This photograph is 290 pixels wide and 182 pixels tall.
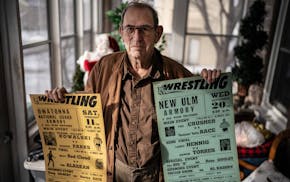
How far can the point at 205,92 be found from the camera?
3.21 ft

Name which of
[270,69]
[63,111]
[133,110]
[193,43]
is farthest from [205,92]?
[193,43]

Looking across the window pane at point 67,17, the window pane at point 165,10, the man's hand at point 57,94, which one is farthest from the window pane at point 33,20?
the window pane at point 165,10

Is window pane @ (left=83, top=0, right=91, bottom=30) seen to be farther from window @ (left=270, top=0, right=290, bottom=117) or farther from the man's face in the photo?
window @ (left=270, top=0, right=290, bottom=117)

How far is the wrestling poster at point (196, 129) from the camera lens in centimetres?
98

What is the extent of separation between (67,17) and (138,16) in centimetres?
153

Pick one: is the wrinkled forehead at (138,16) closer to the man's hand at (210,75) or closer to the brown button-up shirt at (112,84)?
the brown button-up shirt at (112,84)

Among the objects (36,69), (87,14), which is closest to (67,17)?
(87,14)

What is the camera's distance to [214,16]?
9.42 feet

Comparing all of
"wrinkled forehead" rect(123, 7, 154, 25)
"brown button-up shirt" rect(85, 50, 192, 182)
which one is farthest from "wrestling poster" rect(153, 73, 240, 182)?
"wrinkled forehead" rect(123, 7, 154, 25)

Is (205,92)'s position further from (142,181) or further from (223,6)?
(223,6)

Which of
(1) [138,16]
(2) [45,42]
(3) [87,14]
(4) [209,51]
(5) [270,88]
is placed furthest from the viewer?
(4) [209,51]

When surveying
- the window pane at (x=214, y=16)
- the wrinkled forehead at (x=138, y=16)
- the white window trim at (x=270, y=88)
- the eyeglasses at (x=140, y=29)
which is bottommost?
the white window trim at (x=270, y=88)

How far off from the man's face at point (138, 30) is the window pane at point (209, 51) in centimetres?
211

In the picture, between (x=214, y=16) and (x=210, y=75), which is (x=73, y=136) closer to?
(x=210, y=75)
